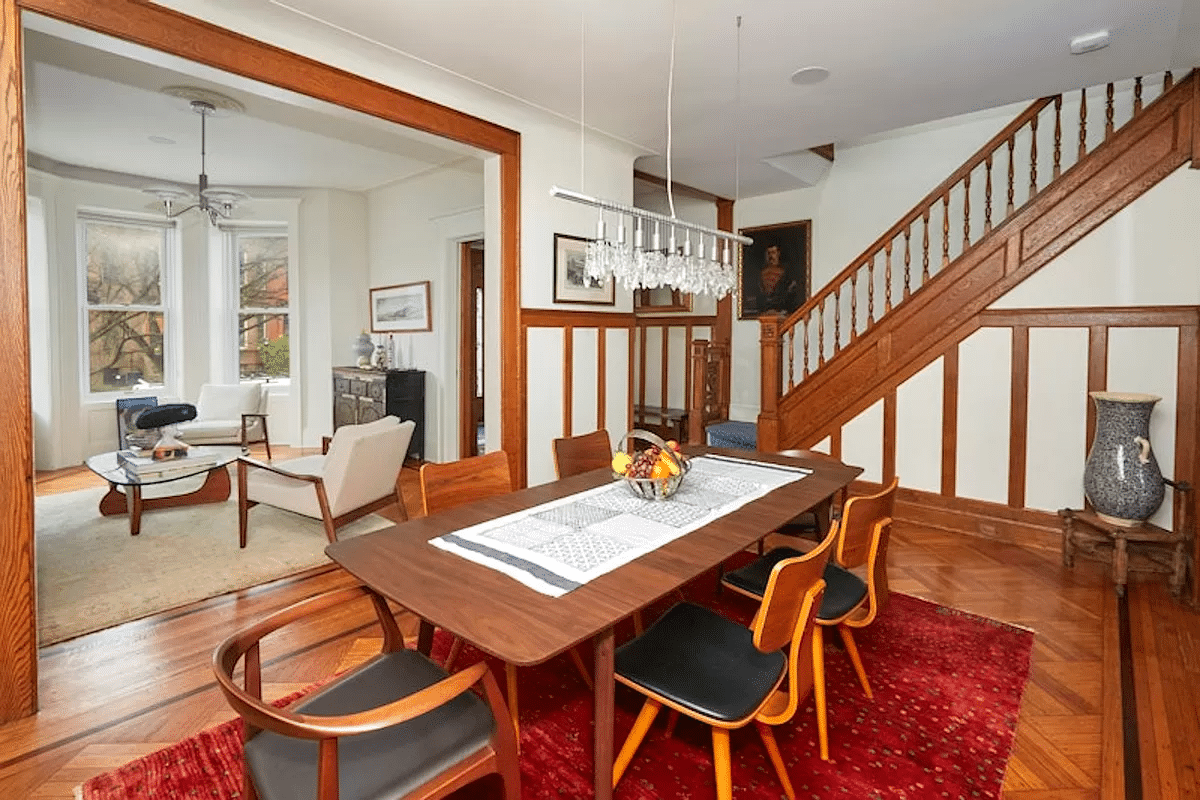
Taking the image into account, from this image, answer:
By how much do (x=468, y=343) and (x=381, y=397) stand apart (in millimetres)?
924

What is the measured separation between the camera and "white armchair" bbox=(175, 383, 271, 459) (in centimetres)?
579

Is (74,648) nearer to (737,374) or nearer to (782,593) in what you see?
(782,593)

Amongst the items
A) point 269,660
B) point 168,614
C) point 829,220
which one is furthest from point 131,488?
point 829,220

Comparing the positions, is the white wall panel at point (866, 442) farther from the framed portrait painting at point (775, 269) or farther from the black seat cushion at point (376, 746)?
the black seat cushion at point (376, 746)

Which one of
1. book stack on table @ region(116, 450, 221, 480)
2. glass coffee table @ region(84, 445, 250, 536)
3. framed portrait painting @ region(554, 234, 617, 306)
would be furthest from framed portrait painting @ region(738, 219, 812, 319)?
book stack on table @ region(116, 450, 221, 480)

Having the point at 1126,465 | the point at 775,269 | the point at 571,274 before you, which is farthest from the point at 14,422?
the point at 775,269

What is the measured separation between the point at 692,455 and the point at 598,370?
5.12 ft

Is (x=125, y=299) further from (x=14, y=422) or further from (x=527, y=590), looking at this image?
(x=527, y=590)

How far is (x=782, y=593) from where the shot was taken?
4.54ft

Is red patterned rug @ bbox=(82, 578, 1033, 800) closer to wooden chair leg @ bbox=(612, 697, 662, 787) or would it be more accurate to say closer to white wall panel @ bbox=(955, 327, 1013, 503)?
wooden chair leg @ bbox=(612, 697, 662, 787)

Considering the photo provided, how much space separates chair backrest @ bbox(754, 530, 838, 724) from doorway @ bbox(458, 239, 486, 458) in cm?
440

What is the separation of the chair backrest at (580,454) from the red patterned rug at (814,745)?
86 centimetres

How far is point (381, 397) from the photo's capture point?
554 centimetres

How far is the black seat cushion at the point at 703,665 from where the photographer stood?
1.47 meters
